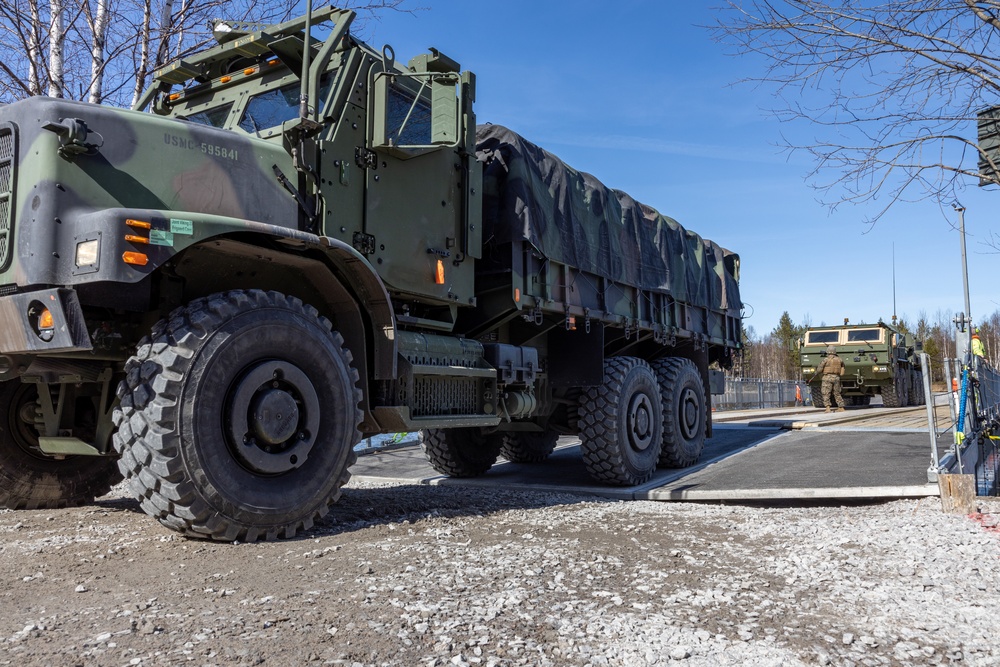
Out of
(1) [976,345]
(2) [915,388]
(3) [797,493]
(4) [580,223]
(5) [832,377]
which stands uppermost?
(4) [580,223]

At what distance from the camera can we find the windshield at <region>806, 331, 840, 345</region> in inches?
977

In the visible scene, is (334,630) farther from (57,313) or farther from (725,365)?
(725,365)

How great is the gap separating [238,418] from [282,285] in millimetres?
1187

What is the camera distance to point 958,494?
530 cm

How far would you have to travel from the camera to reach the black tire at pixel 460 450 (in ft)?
27.6

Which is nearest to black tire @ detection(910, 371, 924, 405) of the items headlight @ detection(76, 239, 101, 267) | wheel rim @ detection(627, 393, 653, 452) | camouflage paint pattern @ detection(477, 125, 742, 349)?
camouflage paint pattern @ detection(477, 125, 742, 349)

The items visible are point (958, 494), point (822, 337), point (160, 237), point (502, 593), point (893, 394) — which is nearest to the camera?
point (502, 593)

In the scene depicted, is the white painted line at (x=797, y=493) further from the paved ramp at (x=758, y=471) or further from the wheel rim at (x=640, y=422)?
the wheel rim at (x=640, y=422)

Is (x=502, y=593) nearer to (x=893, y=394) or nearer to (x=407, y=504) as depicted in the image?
(x=407, y=504)

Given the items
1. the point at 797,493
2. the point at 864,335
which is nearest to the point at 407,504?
the point at 797,493

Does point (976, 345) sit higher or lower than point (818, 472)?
higher

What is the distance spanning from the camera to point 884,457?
7949 millimetres

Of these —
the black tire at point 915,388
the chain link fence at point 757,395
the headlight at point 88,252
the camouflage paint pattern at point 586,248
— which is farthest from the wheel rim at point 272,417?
the black tire at point 915,388

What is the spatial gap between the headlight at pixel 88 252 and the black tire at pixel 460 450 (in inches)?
194
